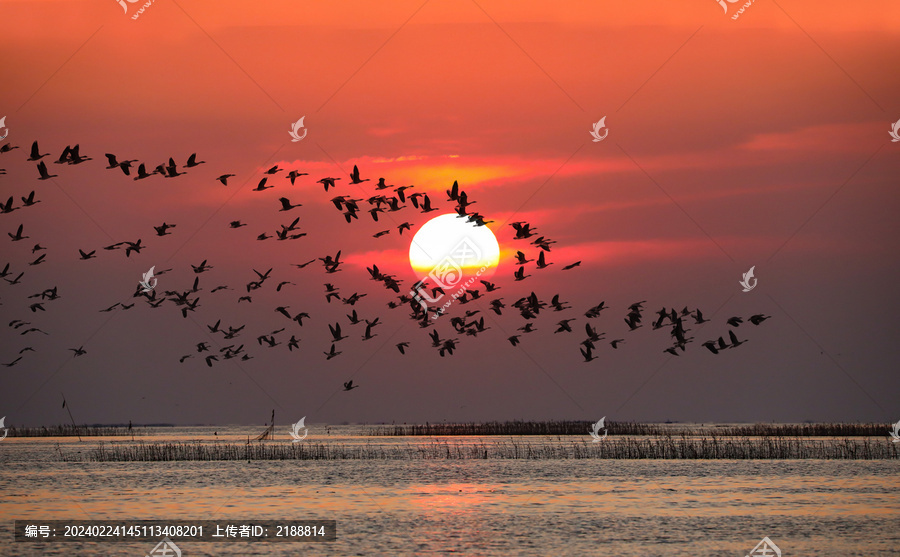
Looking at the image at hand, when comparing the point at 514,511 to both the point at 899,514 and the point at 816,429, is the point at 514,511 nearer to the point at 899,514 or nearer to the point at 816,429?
the point at 899,514

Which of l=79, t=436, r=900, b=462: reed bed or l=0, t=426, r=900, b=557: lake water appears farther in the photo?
l=79, t=436, r=900, b=462: reed bed

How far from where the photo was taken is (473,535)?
106ft

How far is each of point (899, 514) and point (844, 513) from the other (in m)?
1.78

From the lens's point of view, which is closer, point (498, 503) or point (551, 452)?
point (498, 503)

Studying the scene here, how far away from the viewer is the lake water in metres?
30.2

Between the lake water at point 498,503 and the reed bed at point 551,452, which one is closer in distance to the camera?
the lake water at point 498,503

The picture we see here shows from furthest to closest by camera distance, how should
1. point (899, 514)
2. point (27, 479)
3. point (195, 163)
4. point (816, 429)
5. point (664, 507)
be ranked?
point (816, 429) → point (27, 479) → point (664, 507) → point (899, 514) → point (195, 163)

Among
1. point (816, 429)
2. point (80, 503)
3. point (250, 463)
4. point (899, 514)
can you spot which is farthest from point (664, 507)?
point (816, 429)

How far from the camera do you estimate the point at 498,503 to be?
40250 mm

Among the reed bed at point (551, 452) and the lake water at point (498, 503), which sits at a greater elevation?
the reed bed at point (551, 452)

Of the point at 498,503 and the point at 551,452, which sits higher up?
the point at 551,452

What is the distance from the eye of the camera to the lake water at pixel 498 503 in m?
30.2

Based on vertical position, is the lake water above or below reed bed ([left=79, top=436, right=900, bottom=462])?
below

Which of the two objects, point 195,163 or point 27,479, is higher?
point 195,163
